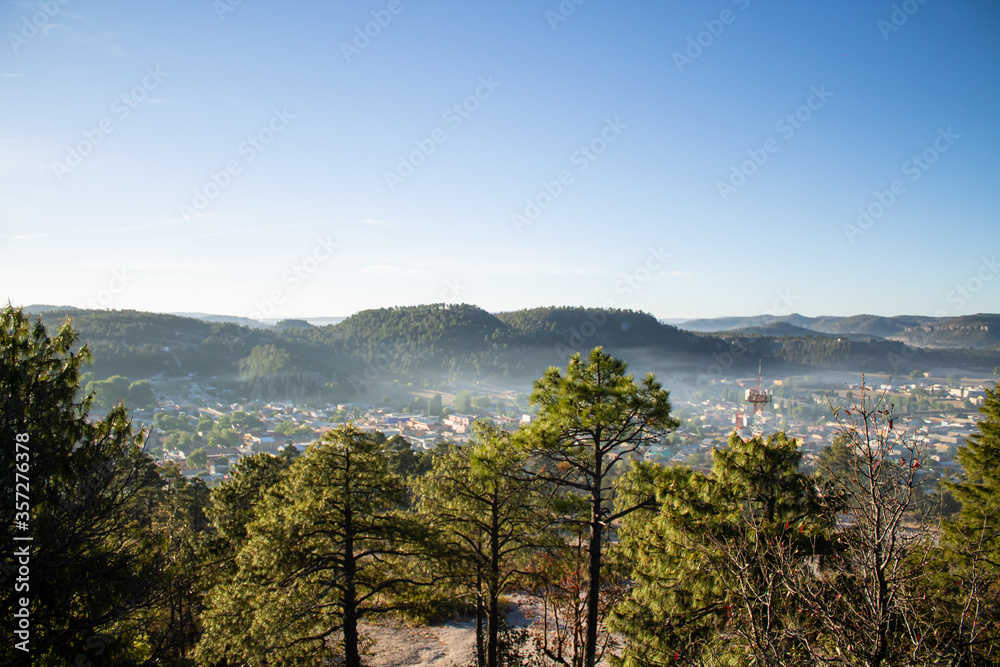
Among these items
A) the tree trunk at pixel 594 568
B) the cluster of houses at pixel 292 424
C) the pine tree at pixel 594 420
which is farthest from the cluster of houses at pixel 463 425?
the pine tree at pixel 594 420

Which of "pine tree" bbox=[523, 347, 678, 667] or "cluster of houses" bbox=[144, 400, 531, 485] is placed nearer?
"pine tree" bbox=[523, 347, 678, 667]

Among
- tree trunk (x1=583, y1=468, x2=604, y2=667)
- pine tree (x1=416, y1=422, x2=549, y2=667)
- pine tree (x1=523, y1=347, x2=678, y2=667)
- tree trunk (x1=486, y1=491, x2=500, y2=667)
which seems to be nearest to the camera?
pine tree (x1=523, y1=347, x2=678, y2=667)

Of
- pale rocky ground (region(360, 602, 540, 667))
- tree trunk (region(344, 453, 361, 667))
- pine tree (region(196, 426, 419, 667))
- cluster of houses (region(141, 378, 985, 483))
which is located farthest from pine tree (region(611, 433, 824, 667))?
cluster of houses (region(141, 378, 985, 483))

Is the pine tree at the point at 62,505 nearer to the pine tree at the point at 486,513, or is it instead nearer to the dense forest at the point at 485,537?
the dense forest at the point at 485,537

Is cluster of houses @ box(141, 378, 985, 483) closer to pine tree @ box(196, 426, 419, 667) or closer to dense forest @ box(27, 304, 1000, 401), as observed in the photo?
dense forest @ box(27, 304, 1000, 401)

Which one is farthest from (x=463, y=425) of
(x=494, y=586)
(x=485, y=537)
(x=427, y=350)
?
(x=427, y=350)

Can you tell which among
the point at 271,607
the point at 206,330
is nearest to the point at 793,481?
the point at 271,607
